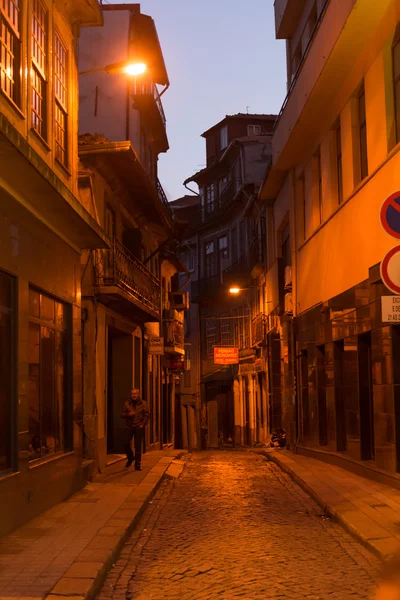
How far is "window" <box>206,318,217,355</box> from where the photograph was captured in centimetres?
4681

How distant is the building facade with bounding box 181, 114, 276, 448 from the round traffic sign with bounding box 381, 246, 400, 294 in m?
25.1

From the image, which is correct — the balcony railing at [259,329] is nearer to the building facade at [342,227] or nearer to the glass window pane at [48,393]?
the building facade at [342,227]

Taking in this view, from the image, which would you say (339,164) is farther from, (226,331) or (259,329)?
(226,331)

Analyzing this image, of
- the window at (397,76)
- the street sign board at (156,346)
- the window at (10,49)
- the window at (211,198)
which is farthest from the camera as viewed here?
the window at (211,198)

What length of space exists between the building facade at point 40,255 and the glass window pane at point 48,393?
0.05ft

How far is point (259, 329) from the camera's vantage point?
32.7 metres

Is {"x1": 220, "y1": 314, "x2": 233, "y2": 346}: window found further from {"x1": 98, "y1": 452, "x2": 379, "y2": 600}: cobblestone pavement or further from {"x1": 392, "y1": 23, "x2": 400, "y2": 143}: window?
{"x1": 392, "y1": 23, "x2": 400, "y2": 143}: window

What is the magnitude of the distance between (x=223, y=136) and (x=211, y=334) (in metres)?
11.8

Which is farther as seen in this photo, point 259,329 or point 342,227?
point 259,329

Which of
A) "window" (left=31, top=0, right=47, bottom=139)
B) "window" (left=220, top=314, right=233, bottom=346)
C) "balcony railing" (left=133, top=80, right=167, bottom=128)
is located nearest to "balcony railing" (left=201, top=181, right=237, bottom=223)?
"window" (left=220, top=314, right=233, bottom=346)

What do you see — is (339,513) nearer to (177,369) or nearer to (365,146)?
(365,146)

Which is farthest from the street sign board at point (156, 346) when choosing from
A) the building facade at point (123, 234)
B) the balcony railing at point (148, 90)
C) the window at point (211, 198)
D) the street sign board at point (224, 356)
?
the window at point (211, 198)

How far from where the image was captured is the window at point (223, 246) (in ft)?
148

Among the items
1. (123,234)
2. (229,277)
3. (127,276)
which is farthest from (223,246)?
(127,276)
